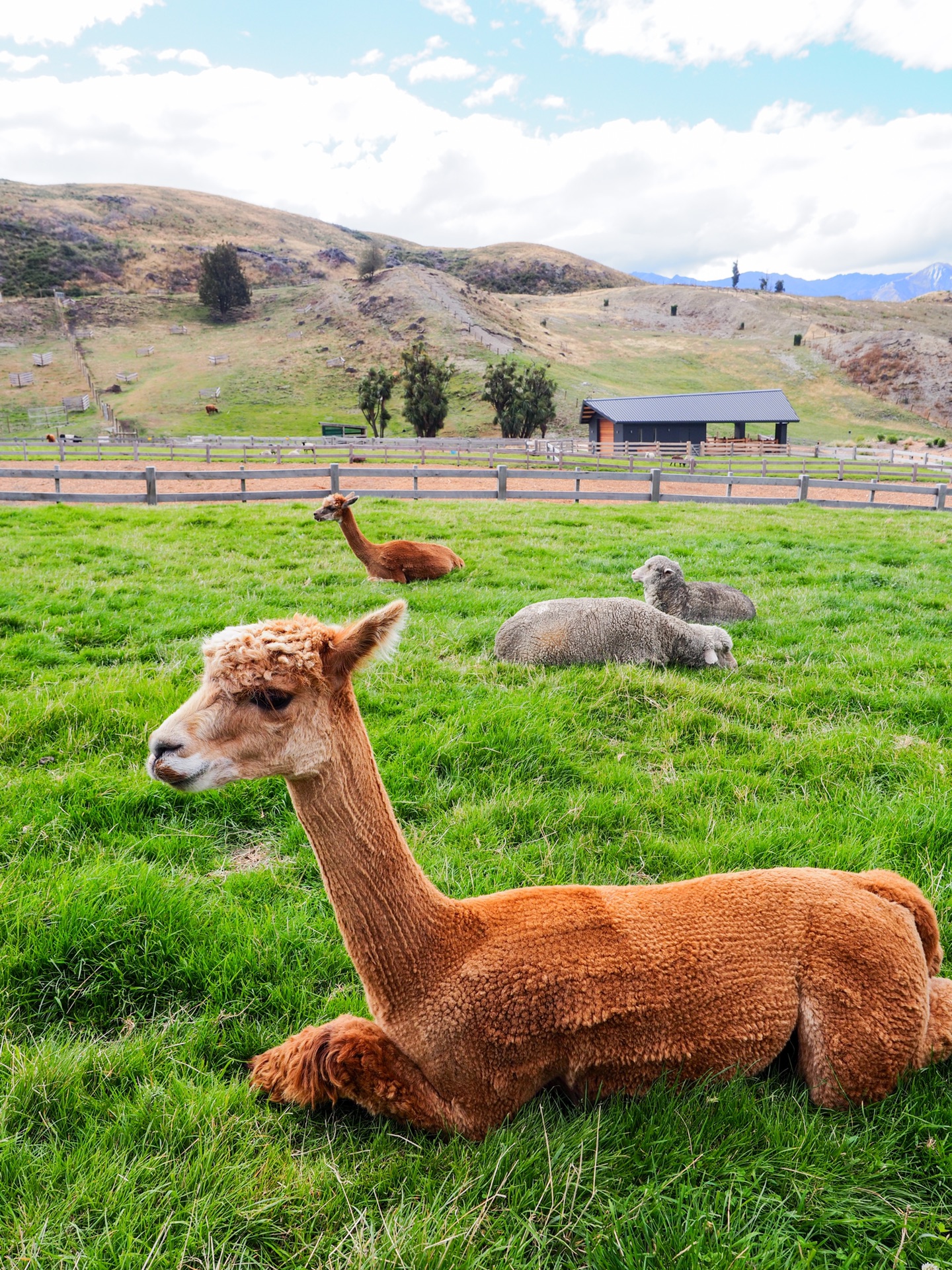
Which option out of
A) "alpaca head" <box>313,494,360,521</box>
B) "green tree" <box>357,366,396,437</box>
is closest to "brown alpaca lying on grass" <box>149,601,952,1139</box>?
"alpaca head" <box>313,494,360,521</box>

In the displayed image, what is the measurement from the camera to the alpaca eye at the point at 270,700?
6.15ft

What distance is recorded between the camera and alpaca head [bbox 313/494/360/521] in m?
9.44

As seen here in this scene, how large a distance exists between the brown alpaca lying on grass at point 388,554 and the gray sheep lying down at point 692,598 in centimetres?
293

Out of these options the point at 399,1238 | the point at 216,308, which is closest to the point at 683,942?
the point at 399,1238

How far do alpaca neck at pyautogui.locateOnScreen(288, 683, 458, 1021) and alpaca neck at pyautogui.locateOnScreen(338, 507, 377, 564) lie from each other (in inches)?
294

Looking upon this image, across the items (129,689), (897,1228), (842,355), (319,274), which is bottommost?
(897,1228)

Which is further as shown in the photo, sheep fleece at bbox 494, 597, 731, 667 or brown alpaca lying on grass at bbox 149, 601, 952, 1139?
sheep fleece at bbox 494, 597, 731, 667

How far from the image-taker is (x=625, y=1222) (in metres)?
1.79

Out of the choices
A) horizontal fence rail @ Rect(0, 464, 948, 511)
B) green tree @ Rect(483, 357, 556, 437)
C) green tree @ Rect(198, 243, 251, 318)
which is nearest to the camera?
horizontal fence rail @ Rect(0, 464, 948, 511)

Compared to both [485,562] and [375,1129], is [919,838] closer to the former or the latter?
[375,1129]

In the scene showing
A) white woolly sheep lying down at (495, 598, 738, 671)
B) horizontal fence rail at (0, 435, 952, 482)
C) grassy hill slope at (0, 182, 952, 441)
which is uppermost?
grassy hill slope at (0, 182, 952, 441)

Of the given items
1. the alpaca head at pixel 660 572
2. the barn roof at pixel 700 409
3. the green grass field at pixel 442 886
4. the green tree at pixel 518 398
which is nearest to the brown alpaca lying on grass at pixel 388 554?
the green grass field at pixel 442 886

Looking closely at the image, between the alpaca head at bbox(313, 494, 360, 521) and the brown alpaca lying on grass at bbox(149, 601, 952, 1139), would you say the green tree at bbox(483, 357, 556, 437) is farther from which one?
the brown alpaca lying on grass at bbox(149, 601, 952, 1139)

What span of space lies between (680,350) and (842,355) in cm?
2107
